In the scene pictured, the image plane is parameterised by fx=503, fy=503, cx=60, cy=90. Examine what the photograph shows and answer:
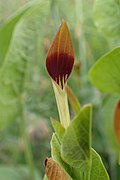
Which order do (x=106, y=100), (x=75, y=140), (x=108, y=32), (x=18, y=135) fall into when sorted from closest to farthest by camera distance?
(x=75, y=140), (x=108, y=32), (x=106, y=100), (x=18, y=135)

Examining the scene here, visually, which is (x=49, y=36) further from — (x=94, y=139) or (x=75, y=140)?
(x=75, y=140)

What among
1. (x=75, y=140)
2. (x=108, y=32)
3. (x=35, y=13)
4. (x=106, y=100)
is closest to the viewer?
(x=75, y=140)

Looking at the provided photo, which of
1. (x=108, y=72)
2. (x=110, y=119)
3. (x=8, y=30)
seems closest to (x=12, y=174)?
(x=110, y=119)

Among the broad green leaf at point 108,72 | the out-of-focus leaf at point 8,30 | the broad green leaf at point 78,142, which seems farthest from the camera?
the out-of-focus leaf at point 8,30

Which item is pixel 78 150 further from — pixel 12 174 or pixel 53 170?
pixel 12 174

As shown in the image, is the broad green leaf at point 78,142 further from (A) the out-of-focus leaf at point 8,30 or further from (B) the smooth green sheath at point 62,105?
(A) the out-of-focus leaf at point 8,30

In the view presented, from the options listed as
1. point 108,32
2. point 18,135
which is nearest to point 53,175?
point 108,32

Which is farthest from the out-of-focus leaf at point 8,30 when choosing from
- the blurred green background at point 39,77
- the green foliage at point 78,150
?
the green foliage at point 78,150
